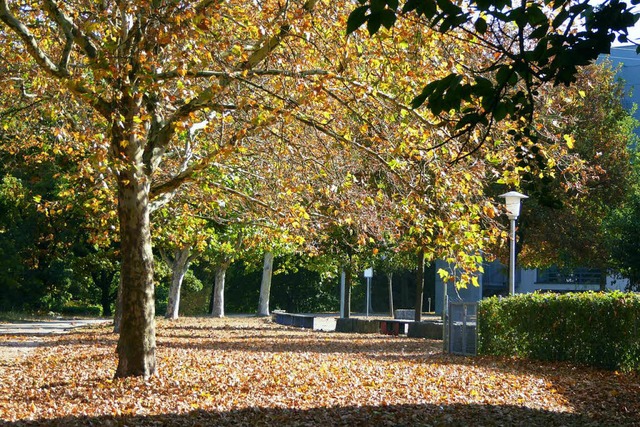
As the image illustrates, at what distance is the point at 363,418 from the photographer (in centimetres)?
920

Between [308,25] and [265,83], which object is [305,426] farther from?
[265,83]

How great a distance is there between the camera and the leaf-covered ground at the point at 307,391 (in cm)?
927

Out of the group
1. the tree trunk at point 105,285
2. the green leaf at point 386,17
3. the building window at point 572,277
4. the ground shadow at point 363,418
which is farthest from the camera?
the tree trunk at point 105,285

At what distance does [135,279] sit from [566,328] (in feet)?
30.3

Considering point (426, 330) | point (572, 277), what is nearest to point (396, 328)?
point (426, 330)

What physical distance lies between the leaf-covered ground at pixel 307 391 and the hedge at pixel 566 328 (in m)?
0.58

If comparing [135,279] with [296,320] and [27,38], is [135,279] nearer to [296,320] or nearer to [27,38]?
[27,38]

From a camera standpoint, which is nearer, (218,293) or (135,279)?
(135,279)

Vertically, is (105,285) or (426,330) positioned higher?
(105,285)

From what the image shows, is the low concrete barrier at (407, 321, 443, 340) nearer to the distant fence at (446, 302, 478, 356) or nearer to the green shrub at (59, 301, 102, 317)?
the distant fence at (446, 302, 478, 356)

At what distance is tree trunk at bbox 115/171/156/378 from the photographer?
38.0 feet

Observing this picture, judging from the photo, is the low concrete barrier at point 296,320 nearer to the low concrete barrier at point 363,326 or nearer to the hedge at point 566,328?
the low concrete barrier at point 363,326

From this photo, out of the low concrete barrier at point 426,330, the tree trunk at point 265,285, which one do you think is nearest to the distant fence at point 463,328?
the low concrete barrier at point 426,330

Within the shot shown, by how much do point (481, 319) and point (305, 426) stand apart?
11.2 metres
